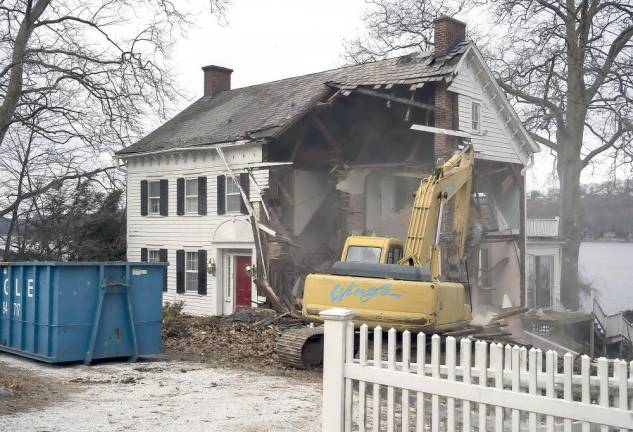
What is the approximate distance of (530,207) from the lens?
143ft

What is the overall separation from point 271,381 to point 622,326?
22.2 metres

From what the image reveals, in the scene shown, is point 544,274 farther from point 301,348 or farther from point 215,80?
point 301,348

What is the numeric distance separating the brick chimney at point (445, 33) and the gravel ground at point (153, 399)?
12.2 meters

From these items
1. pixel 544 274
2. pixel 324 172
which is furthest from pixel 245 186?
pixel 544 274

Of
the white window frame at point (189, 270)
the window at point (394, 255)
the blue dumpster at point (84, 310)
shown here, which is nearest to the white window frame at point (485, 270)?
the white window frame at point (189, 270)

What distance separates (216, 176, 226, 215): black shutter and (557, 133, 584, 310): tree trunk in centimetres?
1560

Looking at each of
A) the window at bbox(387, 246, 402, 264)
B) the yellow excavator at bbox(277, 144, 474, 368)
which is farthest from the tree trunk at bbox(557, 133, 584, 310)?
the window at bbox(387, 246, 402, 264)

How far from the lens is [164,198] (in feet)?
88.2

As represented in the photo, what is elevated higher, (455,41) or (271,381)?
(455,41)

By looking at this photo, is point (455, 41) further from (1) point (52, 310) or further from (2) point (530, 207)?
(2) point (530, 207)

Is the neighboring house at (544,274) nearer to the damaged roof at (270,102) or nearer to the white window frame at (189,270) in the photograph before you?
the damaged roof at (270,102)

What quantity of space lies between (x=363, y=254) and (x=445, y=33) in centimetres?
920

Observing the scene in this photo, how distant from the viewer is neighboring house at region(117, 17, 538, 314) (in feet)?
71.4

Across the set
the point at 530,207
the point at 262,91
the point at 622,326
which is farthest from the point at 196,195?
the point at 530,207
